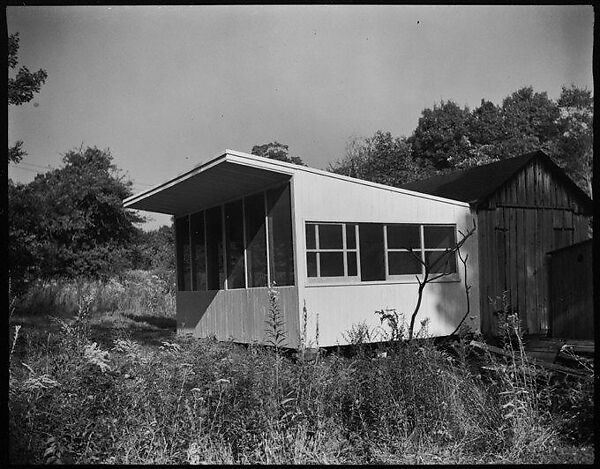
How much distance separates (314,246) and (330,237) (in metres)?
0.40

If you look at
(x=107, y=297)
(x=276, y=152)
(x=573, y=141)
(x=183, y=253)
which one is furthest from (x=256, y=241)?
(x=276, y=152)

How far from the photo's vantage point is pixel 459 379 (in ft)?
17.3

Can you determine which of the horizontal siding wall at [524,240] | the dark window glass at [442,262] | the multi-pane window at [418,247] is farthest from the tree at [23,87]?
the horizontal siding wall at [524,240]

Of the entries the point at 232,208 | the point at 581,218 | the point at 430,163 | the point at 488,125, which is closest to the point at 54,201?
the point at 232,208

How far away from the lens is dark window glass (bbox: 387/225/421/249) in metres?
11.6

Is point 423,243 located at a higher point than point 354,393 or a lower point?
higher

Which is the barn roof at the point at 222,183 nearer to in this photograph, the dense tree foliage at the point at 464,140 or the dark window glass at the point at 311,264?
the dark window glass at the point at 311,264

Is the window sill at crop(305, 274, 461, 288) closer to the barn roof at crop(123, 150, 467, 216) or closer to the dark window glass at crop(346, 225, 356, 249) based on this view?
the dark window glass at crop(346, 225, 356, 249)

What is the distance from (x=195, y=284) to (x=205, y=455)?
1022 centimetres

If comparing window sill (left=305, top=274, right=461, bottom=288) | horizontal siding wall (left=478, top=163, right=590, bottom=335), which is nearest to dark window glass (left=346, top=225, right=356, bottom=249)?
window sill (left=305, top=274, right=461, bottom=288)

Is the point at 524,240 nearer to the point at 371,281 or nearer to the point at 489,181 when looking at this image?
the point at 489,181

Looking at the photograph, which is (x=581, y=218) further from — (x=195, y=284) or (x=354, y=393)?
(x=354, y=393)

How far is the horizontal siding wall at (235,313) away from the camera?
10.3 meters

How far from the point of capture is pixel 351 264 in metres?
11.0
